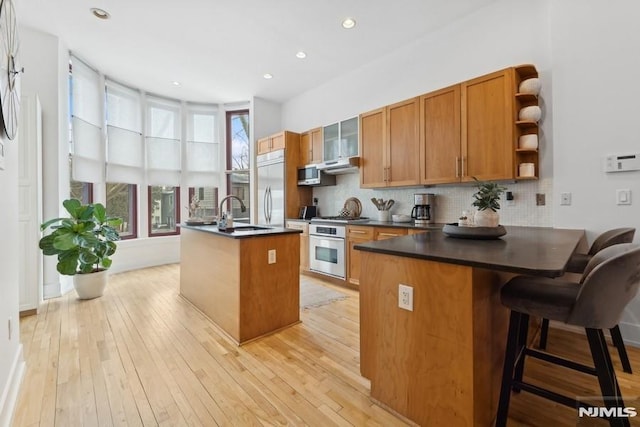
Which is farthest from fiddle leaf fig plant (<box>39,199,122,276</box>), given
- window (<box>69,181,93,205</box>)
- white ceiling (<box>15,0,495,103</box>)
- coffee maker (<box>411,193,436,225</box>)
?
coffee maker (<box>411,193,436,225</box>)

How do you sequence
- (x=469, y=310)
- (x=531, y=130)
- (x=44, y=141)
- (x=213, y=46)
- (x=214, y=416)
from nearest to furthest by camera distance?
(x=469, y=310), (x=214, y=416), (x=531, y=130), (x=44, y=141), (x=213, y=46)

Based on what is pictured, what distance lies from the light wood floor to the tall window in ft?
11.5

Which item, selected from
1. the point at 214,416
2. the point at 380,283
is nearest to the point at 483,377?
the point at 380,283

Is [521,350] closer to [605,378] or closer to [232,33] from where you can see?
[605,378]

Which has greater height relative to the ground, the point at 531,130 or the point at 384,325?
the point at 531,130

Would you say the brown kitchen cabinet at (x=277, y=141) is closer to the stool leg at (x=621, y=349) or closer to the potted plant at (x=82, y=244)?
the potted plant at (x=82, y=244)

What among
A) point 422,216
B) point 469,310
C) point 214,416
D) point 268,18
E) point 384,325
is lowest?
point 214,416

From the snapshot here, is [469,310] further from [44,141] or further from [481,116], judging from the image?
[44,141]

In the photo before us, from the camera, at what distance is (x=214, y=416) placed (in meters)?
1.54

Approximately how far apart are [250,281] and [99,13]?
339cm

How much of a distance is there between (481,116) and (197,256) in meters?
3.33

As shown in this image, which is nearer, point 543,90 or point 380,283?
point 380,283

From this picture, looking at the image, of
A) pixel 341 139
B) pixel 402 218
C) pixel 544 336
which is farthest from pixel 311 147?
pixel 544 336

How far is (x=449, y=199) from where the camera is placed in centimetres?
351
